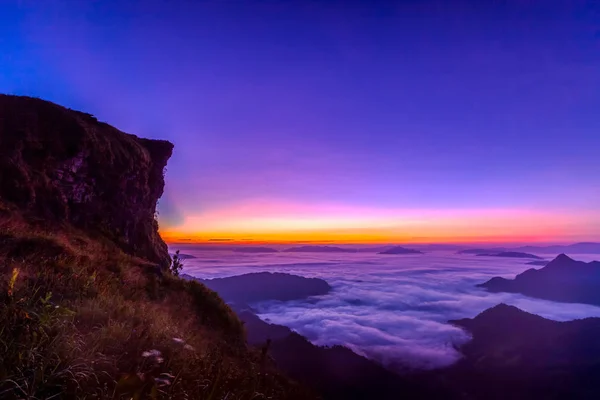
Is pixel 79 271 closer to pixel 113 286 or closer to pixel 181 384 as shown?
pixel 113 286

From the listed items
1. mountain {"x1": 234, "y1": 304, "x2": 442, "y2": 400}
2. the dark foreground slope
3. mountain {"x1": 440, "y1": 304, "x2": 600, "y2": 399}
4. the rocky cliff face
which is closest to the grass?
the dark foreground slope

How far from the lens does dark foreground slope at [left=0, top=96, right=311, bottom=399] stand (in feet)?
A: 12.0

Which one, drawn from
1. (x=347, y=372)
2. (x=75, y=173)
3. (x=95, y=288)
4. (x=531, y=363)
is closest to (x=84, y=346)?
(x=95, y=288)

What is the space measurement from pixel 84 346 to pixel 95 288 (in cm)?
352

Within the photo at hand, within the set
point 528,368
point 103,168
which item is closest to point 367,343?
point 528,368

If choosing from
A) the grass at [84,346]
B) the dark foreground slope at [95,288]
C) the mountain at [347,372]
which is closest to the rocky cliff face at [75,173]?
the dark foreground slope at [95,288]

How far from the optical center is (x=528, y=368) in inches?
5527

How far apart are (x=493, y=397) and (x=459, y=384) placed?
16186mm

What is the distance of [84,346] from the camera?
4.25 m

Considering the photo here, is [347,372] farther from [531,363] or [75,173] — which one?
[75,173]

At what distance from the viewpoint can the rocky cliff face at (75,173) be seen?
13.8 meters

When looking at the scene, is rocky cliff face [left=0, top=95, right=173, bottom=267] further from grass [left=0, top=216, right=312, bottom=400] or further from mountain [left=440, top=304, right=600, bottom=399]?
mountain [left=440, top=304, right=600, bottom=399]

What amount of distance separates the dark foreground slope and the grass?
22 mm

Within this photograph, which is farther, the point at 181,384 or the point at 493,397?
the point at 493,397
